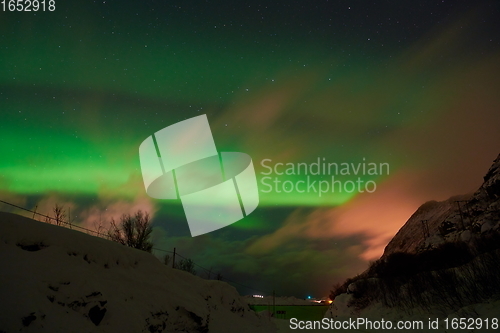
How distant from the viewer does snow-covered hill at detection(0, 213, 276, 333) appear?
7.41 metres

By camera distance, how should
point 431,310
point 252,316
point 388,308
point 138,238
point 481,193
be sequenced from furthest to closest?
point 481,193
point 138,238
point 388,308
point 431,310
point 252,316

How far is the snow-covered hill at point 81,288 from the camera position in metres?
7.41

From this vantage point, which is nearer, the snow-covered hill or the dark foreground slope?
the snow-covered hill

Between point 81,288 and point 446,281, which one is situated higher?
point 81,288

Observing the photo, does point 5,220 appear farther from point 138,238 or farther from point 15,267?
point 138,238

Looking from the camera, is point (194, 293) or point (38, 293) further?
point (194, 293)

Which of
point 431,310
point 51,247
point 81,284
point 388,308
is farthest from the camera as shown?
point 388,308

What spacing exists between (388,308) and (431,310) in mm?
12082

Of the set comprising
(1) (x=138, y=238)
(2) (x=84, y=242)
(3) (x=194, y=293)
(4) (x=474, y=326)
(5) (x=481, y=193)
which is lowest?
(4) (x=474, y=326)

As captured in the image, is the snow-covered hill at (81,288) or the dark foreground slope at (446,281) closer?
the snow-covered hill at (81,288)

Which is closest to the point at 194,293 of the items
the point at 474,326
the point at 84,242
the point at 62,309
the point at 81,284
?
the point at 84,242

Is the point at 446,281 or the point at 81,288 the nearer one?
the point at 81,288

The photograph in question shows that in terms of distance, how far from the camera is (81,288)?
9289 millimetres

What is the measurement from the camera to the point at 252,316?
21.9 meters
